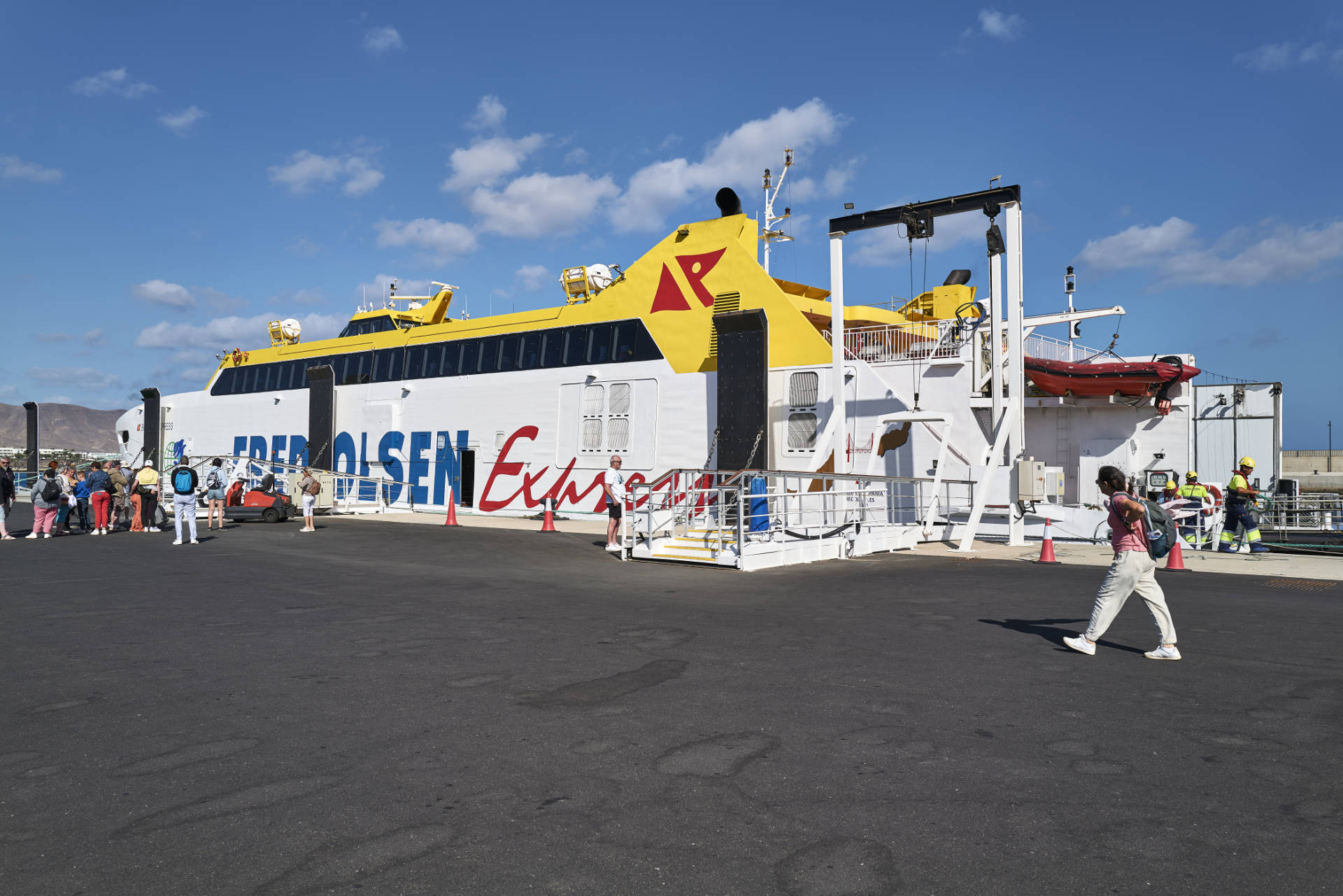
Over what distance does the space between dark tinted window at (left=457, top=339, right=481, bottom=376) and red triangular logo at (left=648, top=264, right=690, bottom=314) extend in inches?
276

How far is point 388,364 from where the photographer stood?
100 feet

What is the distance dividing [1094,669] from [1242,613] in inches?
141

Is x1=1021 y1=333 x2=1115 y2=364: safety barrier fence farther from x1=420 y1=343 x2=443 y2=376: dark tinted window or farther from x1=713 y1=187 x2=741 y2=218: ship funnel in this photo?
x1=420 y1=343 x2=443 y2=376: dark tinted window

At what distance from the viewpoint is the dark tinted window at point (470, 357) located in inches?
1091

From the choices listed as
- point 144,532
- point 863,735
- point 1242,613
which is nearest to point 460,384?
point 144,532

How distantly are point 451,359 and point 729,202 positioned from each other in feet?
36.0

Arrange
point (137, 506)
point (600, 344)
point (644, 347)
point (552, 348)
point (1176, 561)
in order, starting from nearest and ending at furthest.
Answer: point (1176, 561), point (137, 506), point (644, 347), point (600, 344), point (552, 348)

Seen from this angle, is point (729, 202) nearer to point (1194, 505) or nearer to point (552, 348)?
point (552, 348)

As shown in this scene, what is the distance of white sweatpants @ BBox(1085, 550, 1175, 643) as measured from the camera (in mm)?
7113

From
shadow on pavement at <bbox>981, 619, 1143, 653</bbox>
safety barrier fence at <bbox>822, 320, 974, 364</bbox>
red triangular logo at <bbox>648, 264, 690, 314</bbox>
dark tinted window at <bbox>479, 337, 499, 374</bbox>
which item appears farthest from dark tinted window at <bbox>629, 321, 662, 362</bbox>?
shadow on pavement at <bbox>981, 619, 1143, 653</bbox>

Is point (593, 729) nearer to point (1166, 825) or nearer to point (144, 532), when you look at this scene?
point (1166, 825)

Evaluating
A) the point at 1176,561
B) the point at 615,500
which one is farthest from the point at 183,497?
the point at 1176,561

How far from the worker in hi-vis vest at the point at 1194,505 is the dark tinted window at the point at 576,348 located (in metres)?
14.4

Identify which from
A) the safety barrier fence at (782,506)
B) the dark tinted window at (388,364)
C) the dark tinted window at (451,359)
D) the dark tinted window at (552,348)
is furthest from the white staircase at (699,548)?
the dark tinted window at (388,364)
